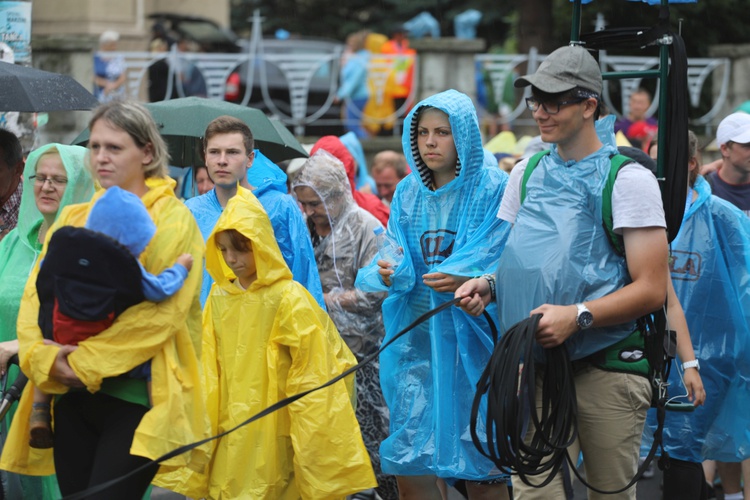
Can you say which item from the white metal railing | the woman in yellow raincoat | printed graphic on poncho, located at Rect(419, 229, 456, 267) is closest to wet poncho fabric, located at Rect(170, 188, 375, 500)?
printed graphic on poncho, located at Rect(419, 229, 456, 267)

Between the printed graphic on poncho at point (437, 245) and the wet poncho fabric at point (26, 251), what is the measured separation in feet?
4.89

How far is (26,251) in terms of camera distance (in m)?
5.40

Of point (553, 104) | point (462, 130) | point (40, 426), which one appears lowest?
point (40, 426)

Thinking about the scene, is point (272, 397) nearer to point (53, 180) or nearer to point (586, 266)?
point (53, 180)

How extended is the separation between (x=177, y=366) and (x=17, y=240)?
5.02 ft

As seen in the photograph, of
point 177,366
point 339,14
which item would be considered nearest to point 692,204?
point 177,366

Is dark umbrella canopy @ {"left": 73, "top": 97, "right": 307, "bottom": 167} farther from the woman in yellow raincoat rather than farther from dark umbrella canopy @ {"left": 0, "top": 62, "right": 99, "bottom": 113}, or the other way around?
the woman in yellow raincoat

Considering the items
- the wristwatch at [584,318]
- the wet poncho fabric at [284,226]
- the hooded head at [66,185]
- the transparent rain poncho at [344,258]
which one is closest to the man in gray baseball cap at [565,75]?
the wristwatch at [584,318]

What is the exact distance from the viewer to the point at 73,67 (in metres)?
14.4

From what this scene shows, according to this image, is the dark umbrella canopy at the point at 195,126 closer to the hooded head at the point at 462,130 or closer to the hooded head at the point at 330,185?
the hooded head at the point at 330,185

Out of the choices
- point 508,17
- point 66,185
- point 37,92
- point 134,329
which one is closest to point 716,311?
point 66,185

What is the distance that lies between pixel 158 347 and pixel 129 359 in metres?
0.11

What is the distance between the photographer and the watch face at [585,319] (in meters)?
4.39

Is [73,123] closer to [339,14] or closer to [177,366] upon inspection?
[177,366]
